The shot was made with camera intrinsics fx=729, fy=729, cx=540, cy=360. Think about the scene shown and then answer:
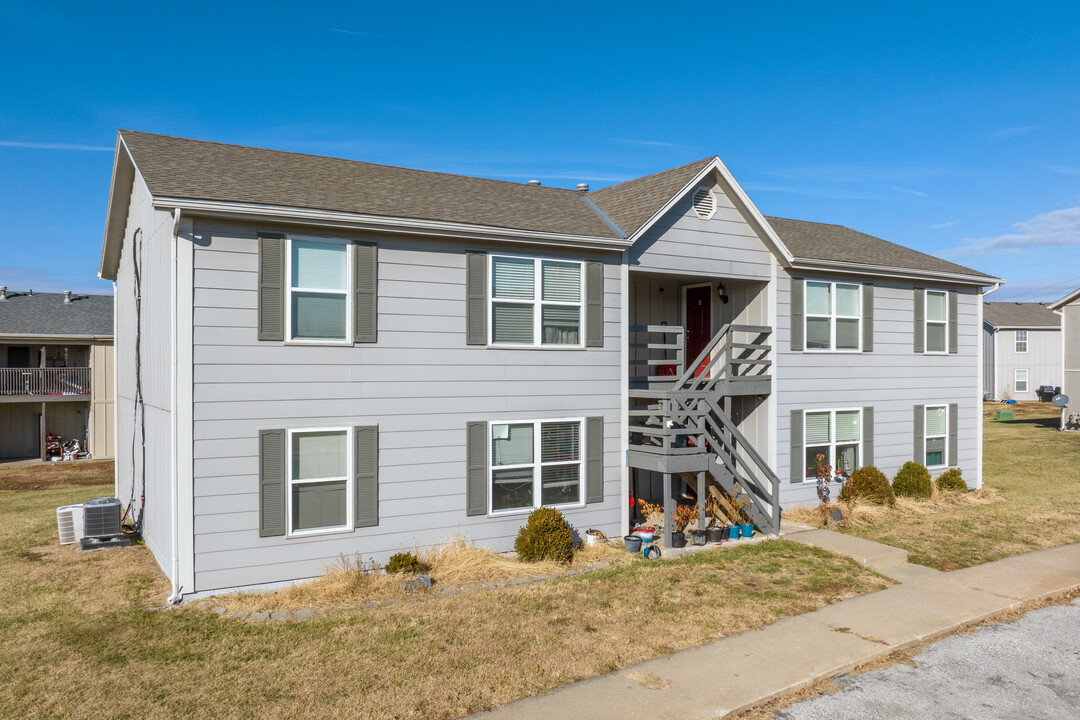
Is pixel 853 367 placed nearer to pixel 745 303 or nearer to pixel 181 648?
pixel 745 303

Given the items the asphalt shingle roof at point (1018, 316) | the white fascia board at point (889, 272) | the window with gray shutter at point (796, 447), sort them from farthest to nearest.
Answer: the asphalt shingle roof at point (1018, 316) < the window with gray shutter at point (796, 447) < the white fascia board at point (889, 272)

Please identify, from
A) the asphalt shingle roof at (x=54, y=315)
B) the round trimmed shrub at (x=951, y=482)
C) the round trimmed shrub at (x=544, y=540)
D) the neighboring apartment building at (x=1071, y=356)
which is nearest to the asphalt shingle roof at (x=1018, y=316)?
the neighboring apartment building at (x=1071, y=356)

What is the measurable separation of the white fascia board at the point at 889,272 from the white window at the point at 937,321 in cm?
43

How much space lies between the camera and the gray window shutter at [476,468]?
38.8ft

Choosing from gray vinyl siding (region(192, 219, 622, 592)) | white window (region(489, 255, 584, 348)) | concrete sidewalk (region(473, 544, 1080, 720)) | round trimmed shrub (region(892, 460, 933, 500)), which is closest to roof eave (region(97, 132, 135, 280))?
gray vinyl siding (region(192, 219, 622, 592))

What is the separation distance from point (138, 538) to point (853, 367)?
602 inches

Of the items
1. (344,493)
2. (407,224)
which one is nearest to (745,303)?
(407,224)

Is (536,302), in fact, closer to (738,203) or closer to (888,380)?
(738,203)

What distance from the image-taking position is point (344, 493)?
1087cm

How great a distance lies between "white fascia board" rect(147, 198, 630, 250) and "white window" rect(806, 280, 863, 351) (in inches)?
217

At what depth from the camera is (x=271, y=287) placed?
34.2ft

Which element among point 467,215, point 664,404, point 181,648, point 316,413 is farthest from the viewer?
point 664,404

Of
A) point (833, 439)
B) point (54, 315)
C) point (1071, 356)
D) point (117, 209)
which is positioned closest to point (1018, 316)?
point (1071, 356)

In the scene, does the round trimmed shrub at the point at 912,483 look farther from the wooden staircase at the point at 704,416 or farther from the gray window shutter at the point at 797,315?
the wooden staircase at the point at 704,416
